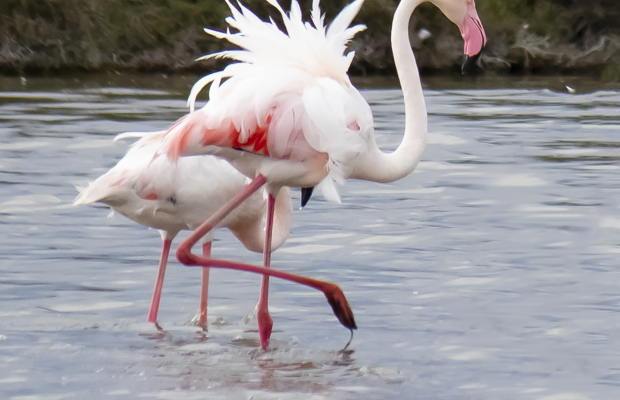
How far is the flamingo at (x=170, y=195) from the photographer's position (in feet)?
18.1

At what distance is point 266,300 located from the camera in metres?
5.34

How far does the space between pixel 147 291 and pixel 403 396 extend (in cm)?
228

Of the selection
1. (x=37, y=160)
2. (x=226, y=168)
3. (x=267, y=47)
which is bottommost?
(x=37, y=160)

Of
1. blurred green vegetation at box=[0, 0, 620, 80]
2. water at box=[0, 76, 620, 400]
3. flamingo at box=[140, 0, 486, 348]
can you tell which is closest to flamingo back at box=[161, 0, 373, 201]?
flamingo at box=[140, 0, 486, 348]

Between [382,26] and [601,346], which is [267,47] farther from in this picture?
[382,26]

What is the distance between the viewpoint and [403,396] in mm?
4336

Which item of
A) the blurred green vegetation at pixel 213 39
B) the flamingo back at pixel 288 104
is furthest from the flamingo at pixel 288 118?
the blurred green vegetation at pixel 213 39

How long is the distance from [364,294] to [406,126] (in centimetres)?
107

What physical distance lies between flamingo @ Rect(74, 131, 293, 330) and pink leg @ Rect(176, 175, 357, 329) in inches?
11.1

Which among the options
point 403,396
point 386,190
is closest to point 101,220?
point 386,190

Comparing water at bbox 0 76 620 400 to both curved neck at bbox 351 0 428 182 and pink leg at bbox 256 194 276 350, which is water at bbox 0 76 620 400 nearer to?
pink leg at bbox 256 194 276 350

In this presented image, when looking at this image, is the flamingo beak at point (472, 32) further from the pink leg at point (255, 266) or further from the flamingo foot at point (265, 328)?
the flamingo foot at point (265, 328)

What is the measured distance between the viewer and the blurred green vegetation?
2289 centimetres

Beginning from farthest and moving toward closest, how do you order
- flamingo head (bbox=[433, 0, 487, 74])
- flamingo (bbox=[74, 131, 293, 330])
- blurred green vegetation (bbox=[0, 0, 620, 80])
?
blurred green vegetation (bbox=[0, 0, 620, 80]) < flamingo head (bbox=[433, 0, 487, 74]) < flamingo (bbox=[74, 131, 293, 330])
